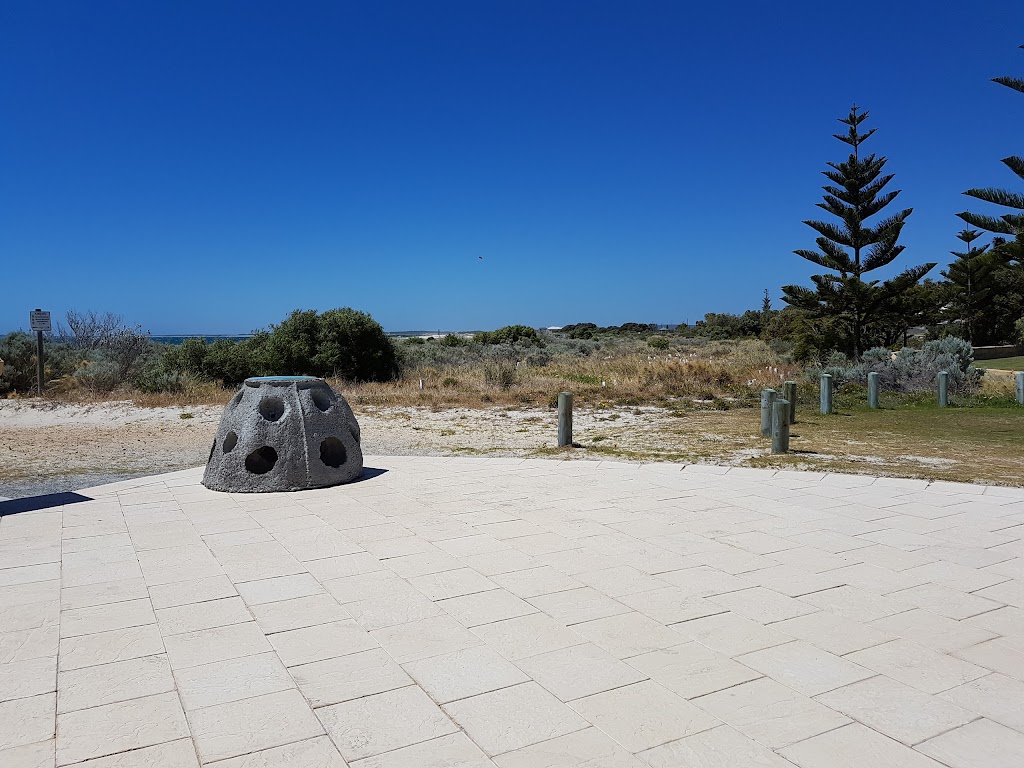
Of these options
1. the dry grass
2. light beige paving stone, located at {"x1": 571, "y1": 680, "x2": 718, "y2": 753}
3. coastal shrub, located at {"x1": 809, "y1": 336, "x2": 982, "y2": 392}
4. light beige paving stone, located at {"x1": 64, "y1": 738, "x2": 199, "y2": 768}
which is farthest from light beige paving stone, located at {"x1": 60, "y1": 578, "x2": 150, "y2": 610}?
coastal shrub, located at {"x1": 809, "y1": 336, "x2": 982, "y2": 392}

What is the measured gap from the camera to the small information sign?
15.2 m

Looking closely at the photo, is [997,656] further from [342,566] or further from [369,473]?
[369,473]

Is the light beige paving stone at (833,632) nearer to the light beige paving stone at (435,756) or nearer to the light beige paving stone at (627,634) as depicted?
the light beige paving stone at (627,634)

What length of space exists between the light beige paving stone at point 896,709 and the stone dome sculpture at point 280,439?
446 centimetres

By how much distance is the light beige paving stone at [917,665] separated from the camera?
262cm

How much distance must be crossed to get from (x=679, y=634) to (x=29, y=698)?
94.9 inches

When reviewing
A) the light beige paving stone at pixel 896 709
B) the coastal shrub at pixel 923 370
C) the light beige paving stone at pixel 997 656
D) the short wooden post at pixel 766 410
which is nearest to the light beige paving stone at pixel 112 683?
the light beige paving stone at pixel 896 709

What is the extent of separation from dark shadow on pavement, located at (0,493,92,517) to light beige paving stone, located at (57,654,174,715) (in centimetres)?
329

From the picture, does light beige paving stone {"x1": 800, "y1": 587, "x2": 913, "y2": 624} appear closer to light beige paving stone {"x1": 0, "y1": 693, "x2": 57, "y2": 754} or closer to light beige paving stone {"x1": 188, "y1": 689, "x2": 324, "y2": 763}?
light beige paving stone {"x1": 188, "y1": 689, "x2": 324, "y2": 763}

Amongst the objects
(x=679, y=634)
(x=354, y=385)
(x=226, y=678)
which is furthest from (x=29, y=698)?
(x=354, y=385)

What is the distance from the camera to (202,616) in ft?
10.8

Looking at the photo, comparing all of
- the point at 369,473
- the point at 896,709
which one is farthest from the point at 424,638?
the point at 369,473

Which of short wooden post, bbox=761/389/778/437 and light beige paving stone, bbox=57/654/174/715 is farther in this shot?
short wooden post, bbox=761/389/778/437

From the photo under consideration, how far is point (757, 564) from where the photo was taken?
3.98 m
